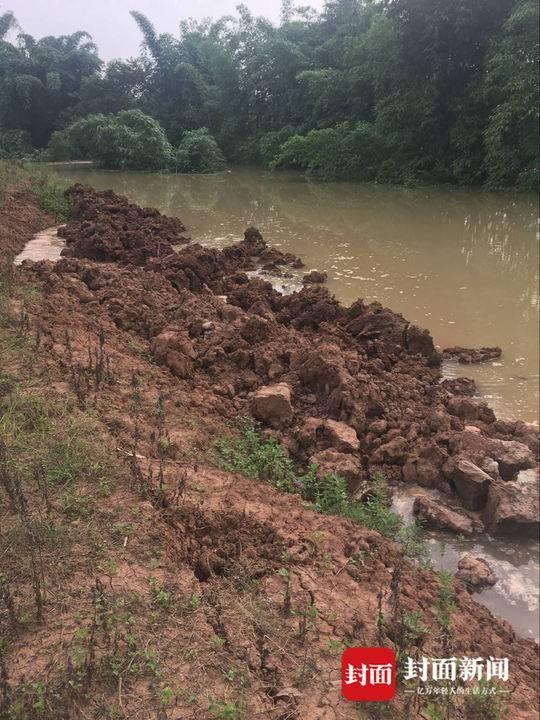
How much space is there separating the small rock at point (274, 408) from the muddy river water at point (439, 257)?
3.48ft

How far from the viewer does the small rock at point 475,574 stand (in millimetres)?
3018

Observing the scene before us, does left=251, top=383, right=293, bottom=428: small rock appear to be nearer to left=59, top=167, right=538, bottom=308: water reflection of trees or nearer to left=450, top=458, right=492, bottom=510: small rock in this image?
left=450, top=458, right=492, bottom=510: small rock

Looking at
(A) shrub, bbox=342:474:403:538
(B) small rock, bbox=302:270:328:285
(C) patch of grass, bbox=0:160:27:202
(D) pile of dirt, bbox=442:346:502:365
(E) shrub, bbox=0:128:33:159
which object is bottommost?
(A) shrub, bbox=342:474:403:538

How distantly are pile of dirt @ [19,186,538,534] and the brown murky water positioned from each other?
60 cm

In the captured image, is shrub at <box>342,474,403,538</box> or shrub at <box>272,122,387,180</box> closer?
shrub at <box>342,474,403,538</box>

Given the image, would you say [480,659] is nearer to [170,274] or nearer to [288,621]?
[288,621]

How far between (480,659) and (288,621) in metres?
0.78

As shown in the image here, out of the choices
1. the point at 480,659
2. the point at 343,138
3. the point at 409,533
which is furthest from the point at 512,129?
the point at 480,659

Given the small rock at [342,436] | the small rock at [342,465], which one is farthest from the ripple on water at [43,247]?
the small rock at [342,465]

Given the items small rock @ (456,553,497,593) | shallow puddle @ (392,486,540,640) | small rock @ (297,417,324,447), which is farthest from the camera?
small rock @ (297,417,324,447)

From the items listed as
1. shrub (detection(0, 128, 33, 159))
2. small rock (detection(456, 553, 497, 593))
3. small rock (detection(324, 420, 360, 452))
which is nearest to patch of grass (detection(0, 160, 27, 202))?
small rock (detection(324, 420, 360, 452))

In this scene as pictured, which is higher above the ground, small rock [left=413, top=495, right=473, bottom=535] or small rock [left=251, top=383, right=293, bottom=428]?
small rock [left=251, top=383, right=293, bottom=428]

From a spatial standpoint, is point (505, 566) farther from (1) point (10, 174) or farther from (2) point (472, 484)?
(1) point (10, 174)

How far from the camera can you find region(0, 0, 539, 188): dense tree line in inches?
546
